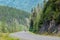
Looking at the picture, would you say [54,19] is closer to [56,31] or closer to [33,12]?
[56,31]

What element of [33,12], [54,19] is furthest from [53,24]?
[33,12]

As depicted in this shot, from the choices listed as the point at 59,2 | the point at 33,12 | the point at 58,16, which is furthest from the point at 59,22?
the point at 33,12

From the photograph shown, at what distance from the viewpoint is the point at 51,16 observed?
34.8 metres

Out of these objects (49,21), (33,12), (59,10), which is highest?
(59,10)

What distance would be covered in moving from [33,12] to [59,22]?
63043 millimetres

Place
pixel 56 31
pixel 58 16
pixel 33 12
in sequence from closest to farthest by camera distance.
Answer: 1. pixel 56 31
2. pixel 58 16
3. pixel 33 12

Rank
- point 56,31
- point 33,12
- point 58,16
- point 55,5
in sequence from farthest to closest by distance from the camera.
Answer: point 33,12 < point 55,5 < point 58,16 < point 56,31


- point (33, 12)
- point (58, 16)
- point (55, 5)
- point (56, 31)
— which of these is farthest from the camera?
point (33, 12)

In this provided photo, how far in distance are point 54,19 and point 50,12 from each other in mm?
2849

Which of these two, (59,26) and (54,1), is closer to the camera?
(59,26)

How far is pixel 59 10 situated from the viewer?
32.8 meters

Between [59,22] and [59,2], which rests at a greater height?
[59,2]

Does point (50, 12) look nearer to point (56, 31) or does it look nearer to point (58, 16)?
point (58, 16)

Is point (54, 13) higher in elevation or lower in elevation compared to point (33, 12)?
higher
